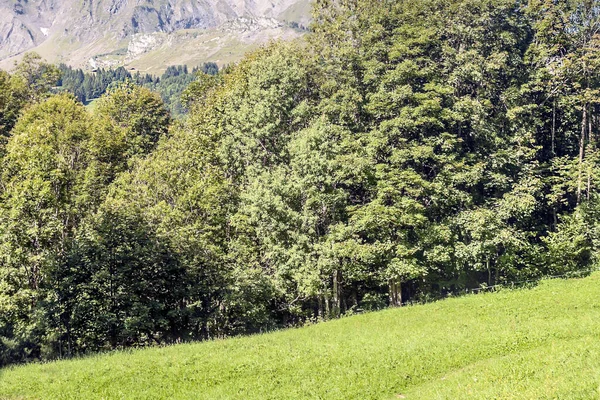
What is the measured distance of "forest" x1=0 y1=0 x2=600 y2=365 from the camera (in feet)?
115

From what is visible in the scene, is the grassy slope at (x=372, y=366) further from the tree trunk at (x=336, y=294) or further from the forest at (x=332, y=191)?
the tree trunk at (x=336, y=294)

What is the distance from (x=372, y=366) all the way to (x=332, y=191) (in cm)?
2158

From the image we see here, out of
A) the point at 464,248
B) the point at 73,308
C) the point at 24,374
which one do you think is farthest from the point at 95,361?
the point at 464,248

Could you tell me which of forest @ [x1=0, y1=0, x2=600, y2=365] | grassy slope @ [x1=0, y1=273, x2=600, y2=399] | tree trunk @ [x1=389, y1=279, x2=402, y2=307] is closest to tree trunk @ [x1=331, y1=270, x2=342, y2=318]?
forest @ [x1=0, y1=0, x2=600, y2=365]

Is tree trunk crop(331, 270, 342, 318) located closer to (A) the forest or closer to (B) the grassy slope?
(A) the forest

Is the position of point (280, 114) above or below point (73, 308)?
above

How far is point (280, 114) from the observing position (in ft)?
148

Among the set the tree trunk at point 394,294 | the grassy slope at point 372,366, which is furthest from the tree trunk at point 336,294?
the grassy slope at point 372,366

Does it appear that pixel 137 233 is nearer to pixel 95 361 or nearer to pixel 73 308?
pixel 73 308

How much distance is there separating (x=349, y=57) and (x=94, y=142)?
32.8 metres

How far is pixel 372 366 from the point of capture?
21203mm

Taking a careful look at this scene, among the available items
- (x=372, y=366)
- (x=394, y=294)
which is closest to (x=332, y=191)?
(x=394, y=294)

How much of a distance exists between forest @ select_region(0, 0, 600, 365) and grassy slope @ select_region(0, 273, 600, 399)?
9.83 m

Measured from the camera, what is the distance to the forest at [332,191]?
3516 cm
